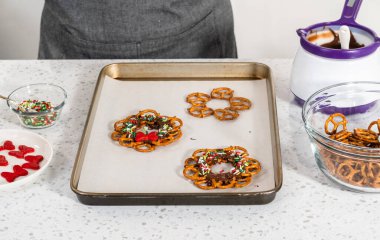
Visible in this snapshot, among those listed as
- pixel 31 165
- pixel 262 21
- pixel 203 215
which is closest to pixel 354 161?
pixel 203 215

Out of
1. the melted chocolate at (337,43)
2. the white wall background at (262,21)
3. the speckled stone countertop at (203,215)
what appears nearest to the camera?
the speckled stone countertop at (203,215)

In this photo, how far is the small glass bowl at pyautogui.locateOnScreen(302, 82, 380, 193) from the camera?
91cm

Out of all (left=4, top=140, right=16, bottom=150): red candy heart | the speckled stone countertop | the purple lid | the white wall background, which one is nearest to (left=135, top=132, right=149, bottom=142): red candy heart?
the speckled stone countertop

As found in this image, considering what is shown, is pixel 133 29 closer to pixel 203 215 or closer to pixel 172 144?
pixel 172 144

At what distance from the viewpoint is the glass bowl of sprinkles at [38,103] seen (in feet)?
3.68

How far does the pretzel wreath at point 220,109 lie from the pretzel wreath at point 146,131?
0.18 feet

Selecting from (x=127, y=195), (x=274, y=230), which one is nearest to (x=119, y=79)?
(x=127, y=195)

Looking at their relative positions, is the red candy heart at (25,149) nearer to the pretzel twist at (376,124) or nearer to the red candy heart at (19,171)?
the red candy heart at (19,171)

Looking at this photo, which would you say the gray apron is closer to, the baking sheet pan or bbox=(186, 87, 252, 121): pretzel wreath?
the baking sheet pan

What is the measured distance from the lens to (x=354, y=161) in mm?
920

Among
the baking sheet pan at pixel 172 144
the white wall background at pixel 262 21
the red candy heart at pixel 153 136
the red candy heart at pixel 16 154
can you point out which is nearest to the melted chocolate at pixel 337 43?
the baking sheet pan at pixel 172 144

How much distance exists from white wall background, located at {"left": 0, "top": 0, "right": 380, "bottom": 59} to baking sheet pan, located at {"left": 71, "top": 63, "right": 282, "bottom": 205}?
115 centimetres

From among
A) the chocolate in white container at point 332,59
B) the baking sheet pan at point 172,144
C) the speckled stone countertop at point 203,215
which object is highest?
the chocolate in white container at point 332,59

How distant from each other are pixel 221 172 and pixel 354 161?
22 centimetres
